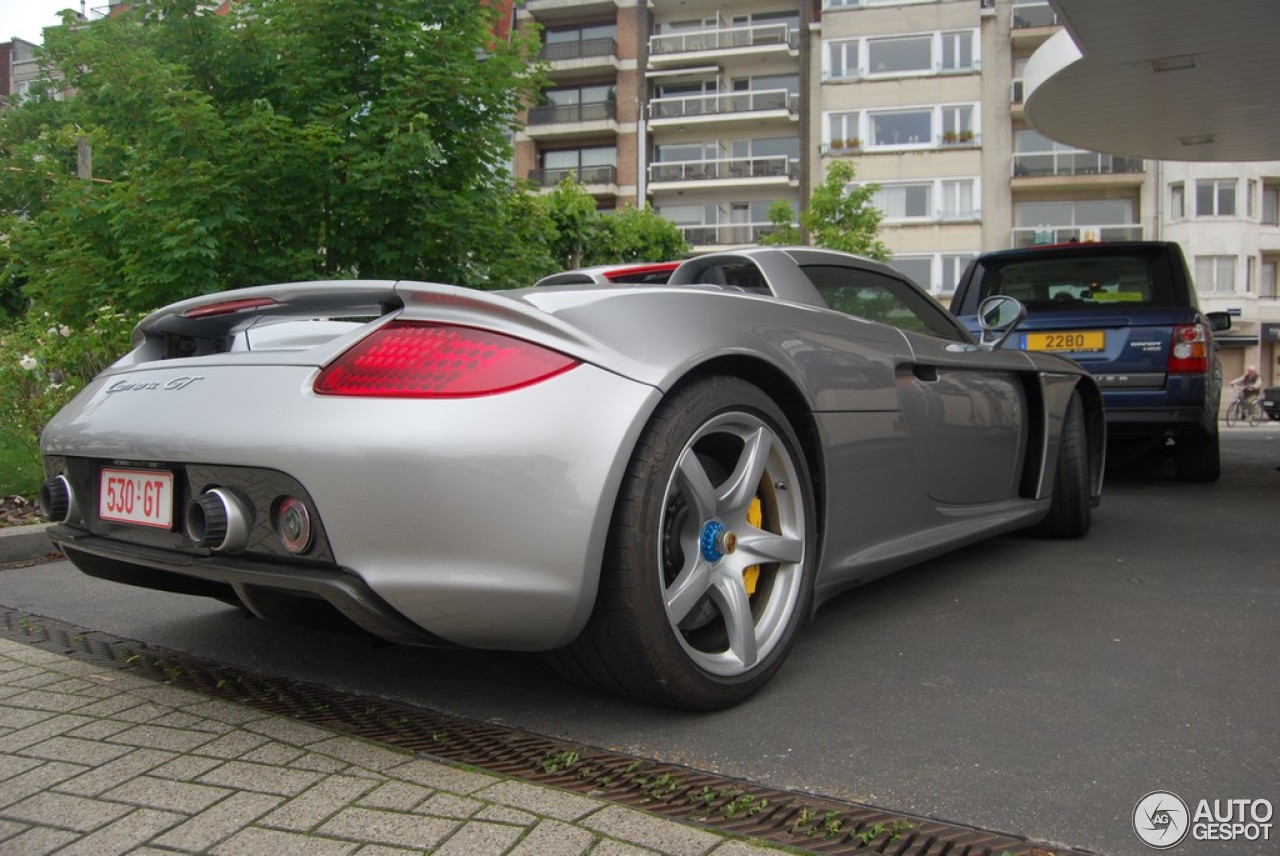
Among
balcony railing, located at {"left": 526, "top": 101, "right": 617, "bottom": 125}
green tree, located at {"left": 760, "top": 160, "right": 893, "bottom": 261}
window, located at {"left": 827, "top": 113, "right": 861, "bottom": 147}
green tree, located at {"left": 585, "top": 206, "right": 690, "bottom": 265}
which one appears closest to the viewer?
green tree, located at {"left": 585, "top": 206, "right": 690, "bottom": 265}

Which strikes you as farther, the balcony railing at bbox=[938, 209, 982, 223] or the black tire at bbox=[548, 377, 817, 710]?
the balcony railing at bbox=[938, 209, 982, 223]

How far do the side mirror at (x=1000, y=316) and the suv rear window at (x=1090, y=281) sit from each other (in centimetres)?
325

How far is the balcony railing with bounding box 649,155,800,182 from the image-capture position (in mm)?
39875

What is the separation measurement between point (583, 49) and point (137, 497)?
43169 mm

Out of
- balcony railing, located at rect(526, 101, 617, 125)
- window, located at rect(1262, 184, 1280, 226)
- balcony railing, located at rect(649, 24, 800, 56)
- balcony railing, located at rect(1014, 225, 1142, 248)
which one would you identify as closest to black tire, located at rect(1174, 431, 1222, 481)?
balcony railing, located at rect(1014, 225, 1142, 248)

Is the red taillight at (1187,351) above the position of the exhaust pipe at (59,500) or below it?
above

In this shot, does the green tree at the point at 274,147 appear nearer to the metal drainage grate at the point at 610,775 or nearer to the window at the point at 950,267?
the metal drainage grate at the point at 610,775

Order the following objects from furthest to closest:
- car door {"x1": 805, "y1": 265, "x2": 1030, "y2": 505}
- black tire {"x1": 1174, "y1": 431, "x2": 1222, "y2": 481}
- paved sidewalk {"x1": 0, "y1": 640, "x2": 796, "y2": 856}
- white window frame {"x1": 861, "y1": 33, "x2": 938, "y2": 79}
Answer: white window frame {"x1": 861, "y1": 33, "x2": 938, "y2": 79} < black tire {"x1": 1174, "y1": 431, "x2": 1222, "y2": 481} < car door {"x1": 805, "y1": 265, "x2": 1030, "y2": 505} < paved sidewalk {"x1": 0, "y1": 640, "x2": 796, "y2": 856}

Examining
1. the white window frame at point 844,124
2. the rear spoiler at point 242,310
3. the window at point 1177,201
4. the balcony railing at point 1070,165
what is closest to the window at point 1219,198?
the window at point 1177,201

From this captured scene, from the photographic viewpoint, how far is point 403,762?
2.06 metres

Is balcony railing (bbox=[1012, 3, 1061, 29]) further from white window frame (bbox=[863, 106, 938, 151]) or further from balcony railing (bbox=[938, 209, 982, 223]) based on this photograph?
balcony railing (bbox=[938, 209, 982, 223])

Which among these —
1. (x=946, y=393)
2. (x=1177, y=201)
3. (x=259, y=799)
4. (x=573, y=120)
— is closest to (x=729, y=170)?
(x=573, y=120)

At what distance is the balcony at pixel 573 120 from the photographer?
4194 cm

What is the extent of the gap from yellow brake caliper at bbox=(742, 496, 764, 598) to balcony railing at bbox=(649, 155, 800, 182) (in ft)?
128
